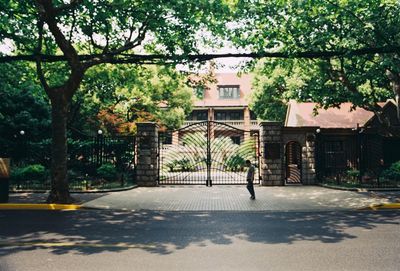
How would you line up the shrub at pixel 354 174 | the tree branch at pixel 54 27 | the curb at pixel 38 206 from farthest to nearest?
the shrub at pixel 354 174, the curb at pixel 38 206, the tree branch at pixel 54 27

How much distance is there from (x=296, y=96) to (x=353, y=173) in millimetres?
6562

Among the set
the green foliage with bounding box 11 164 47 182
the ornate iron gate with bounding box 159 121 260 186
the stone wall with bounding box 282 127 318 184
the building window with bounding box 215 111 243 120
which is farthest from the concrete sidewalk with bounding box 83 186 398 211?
the building window with bounding box 215 111 243 120

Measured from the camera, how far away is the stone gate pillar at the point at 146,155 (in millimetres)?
18797

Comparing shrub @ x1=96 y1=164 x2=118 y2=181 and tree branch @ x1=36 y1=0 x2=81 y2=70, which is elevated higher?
tree branch @ x1=36 y1=0 x2=81 y2=70

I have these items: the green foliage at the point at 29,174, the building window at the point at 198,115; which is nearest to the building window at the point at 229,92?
the building window at the point at 198,115

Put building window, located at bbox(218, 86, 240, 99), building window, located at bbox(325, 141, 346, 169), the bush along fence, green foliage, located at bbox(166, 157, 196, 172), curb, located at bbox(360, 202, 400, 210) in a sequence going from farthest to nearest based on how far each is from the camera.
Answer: building window, located at bbox(218, 86, 240, 99) → building window, located at bbox(325, 141, 346, 169) → green foliage, located at bbox(166, 157, 196, 172) → the bush along fence → curb, located at bbox(360, 202, 400, 210)

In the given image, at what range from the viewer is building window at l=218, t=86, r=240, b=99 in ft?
159

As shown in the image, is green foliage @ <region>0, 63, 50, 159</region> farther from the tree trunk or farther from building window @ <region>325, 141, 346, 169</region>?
building window @ <region>325, 141, 346, 169</region>

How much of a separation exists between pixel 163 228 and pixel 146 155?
9793 mm

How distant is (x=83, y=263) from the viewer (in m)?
6.28

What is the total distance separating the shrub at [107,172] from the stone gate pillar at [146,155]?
151cm

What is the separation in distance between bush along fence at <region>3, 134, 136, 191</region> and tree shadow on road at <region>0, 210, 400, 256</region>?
704 cm

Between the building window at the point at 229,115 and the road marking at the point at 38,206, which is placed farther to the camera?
the building window at the point at 229,115

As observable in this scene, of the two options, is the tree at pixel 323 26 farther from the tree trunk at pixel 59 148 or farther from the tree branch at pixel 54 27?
the tree trunk at pixel 59 148
